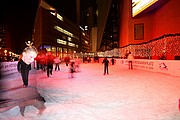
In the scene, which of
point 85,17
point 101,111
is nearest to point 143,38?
point 101,111

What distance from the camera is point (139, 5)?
31516 mm

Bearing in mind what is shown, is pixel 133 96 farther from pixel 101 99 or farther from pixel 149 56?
pixel 149 56

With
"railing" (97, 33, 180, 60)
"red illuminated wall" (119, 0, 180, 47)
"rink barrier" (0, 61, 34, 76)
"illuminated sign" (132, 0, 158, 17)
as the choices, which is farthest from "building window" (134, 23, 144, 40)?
"rink barrier" (0, 61, 34, 76)

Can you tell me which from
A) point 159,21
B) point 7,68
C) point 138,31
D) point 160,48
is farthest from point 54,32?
point 160,48

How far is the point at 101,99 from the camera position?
277 inches

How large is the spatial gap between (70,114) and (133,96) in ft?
9.98

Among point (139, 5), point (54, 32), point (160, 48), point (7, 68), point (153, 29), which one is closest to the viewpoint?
point (160, 48)

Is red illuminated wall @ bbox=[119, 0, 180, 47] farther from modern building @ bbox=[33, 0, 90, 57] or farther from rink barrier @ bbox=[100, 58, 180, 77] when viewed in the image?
modern building @ bbox=[33, 0, 90, 57]

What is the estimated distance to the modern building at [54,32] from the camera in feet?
213

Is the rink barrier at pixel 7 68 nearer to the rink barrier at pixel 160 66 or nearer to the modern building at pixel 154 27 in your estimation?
the rink barrier at pixel 160 66

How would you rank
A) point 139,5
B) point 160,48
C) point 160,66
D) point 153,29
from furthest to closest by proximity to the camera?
1. point 153,29
2. point 139,5
3. point 160,48
4. point 160,66

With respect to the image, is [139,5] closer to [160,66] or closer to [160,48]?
[160,48]

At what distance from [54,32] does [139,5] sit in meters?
48.0

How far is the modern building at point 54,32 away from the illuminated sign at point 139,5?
37002mm
